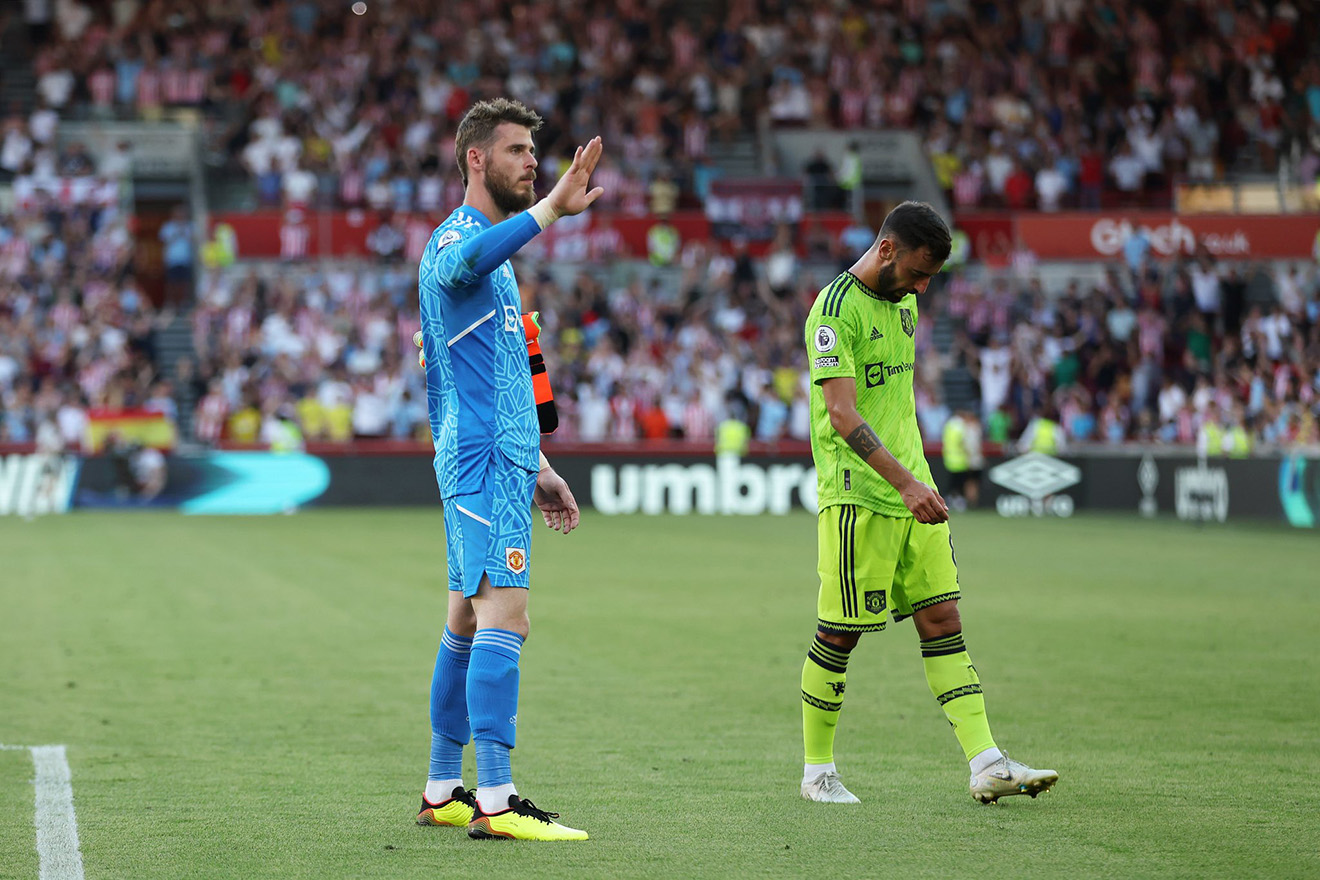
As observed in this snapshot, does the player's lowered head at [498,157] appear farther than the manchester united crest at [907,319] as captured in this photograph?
No

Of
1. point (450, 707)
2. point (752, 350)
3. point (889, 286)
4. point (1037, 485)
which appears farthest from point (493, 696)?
point (752, 350)

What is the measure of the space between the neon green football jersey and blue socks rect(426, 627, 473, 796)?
1.55 meters

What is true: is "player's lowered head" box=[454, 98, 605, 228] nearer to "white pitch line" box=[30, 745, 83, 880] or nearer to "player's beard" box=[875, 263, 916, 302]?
"player's beard" box=[875, 263, 916, 302]

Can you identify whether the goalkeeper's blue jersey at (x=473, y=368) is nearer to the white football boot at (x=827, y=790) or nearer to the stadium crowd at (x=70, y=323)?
the white football boot at (x=827, y=790)

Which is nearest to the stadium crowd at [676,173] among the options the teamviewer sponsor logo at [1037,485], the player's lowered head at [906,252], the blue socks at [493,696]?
the teamviewer sponsor logo at [1037,485]

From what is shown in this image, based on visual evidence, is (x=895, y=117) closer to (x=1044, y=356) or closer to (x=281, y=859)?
(x=1044, y=356)

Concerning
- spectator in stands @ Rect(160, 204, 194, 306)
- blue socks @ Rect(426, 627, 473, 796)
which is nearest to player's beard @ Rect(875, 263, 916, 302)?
blue socks @ Rect(426, 627, 473, 796)

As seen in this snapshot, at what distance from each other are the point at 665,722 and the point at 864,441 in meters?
2.76

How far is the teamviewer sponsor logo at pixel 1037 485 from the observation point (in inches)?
1147

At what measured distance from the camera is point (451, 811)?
239 inches

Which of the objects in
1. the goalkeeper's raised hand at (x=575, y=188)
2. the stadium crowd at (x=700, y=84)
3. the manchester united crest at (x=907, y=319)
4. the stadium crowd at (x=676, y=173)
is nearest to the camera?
the goalkeeper's raised hand at (x=575, y=188)

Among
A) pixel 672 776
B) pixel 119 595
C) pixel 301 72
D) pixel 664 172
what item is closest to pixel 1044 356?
pixel 664 172

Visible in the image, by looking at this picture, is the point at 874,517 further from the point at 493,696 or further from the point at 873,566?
the point at 493,696

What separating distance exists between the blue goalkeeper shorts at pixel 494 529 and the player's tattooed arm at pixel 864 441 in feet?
4.30
